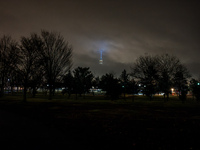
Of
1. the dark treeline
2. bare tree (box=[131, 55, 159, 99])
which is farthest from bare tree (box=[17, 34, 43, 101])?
bare tree (box=[131, 55, 159, 99])

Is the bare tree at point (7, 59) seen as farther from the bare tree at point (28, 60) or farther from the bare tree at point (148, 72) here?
the bare tree at point (148, 72)

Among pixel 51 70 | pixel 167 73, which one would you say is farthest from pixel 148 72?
pixel 51 70

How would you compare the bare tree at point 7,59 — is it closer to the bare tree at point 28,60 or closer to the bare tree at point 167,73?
the bare tree at point 28,60

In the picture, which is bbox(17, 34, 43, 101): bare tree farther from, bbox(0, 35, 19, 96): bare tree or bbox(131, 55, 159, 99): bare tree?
bbox(131, 55, 159, 99): bare tree

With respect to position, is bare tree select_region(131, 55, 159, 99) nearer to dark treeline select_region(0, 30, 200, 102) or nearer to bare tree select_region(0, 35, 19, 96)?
dark treeline select_region(0, 30, 200, 102)

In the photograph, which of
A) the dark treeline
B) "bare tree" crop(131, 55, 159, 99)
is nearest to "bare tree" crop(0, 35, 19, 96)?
the dark treeline

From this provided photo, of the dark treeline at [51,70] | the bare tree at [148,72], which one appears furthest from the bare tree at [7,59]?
the bare tree at [148,72]

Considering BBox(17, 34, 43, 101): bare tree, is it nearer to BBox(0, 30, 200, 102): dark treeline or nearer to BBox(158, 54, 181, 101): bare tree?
BBox(0, 30, 200, 102): dark treeline

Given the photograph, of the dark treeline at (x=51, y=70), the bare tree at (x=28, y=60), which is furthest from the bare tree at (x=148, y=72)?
the bare tree at (x=28, y=60)

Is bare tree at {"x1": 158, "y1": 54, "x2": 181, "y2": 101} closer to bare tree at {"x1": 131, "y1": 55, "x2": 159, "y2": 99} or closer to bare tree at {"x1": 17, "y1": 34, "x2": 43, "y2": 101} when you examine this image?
bare tree at {"x1": 131, "y1": 55, "x2": 159, "y2": 99}

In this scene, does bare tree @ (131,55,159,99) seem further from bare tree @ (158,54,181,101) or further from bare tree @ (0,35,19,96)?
bare tree @ (0,35,19,96)

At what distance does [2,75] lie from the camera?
105 feet

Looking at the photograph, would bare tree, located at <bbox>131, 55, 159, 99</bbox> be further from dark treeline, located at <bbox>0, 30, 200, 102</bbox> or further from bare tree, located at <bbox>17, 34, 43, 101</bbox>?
bare tree, located at <bbox>17, 34, 43, 101</bbox>

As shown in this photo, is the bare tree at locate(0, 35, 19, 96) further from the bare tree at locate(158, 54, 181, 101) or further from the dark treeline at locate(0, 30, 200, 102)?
the bare tree at locate(158, 54, 181, 101)
